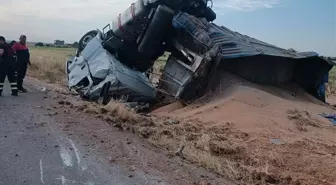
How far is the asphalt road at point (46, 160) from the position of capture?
4902 millimetres

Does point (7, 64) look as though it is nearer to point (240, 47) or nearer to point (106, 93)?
point (106, 93)

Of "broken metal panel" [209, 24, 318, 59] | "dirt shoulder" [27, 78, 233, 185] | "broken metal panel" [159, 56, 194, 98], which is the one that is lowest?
"dirt shoulder" [27, 78, 233, 185]

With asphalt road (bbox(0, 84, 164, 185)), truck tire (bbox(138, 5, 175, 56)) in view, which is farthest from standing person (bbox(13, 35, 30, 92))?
asphalt road (bbox(0, 84, 164, 185))

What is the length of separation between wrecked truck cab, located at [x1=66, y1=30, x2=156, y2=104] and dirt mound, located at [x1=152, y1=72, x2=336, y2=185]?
1201 millimetres

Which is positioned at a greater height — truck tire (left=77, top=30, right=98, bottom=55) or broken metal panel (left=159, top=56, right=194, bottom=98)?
truck tire (left=77, top=30, right=98, bottom=55)

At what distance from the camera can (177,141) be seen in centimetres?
800

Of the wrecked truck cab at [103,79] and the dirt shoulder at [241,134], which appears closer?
the dirt shoulder at [241,134]

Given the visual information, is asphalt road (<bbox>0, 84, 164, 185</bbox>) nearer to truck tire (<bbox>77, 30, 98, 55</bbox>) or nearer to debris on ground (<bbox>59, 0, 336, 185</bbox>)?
debris on ground (<bbox>59, 0, 336, 185</bbox>)

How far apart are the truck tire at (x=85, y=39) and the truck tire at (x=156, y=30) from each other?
117 inches

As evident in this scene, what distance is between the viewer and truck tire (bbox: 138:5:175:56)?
13.4m

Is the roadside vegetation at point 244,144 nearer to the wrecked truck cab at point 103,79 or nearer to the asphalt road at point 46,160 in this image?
the asphalt road at point 46,160

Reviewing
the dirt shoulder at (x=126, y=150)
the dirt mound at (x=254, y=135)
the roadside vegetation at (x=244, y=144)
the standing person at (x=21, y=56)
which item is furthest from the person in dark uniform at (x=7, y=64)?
the dirt mound at (x=254, y=135)

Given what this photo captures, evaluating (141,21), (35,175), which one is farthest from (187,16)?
(35,175)

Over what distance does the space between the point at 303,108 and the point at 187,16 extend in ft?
→ 14.0
